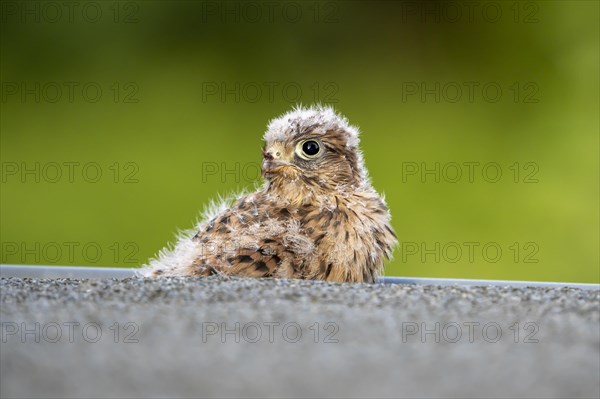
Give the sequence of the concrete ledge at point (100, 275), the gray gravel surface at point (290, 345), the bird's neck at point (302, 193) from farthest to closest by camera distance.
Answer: the bird's neck at point (302, 193), the concrete ledge at point (100, 275), the gray gravel surface at point (290, 345)

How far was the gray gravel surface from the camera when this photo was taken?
1.04 metres

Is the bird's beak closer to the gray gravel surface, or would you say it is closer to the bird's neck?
the bird's neck

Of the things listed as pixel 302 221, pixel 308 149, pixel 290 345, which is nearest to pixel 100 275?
pixel 302 221

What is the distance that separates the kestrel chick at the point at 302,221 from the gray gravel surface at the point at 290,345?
15.3 inches

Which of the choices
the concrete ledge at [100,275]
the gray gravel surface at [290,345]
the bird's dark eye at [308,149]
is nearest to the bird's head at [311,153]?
the bird's dark eye at [308,149]

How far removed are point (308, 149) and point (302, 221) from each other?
210mm

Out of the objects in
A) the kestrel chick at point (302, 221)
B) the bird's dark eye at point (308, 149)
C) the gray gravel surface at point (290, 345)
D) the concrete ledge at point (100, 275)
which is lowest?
the gray gravel surface at point (290, 345)

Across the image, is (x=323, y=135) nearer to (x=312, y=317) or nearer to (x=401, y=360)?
(x=312, y=317)

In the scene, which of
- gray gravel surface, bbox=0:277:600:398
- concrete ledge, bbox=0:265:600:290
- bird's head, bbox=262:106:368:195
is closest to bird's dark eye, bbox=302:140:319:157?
bird's head, bbox=262:106:368:195

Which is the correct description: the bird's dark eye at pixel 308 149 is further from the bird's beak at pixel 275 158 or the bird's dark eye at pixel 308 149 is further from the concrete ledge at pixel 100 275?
the concrete ledge at pixel 100 275

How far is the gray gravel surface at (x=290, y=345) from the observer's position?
40.9 inches

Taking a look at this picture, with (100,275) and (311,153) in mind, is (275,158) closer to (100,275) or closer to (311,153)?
(311,153)

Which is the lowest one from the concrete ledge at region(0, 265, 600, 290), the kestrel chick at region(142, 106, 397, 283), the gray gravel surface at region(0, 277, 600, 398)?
the gray gravel surface at region(0, 277, 600, 398)

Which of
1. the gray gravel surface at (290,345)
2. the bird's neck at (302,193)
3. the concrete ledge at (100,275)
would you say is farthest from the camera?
the bird's neck at (302,193)
